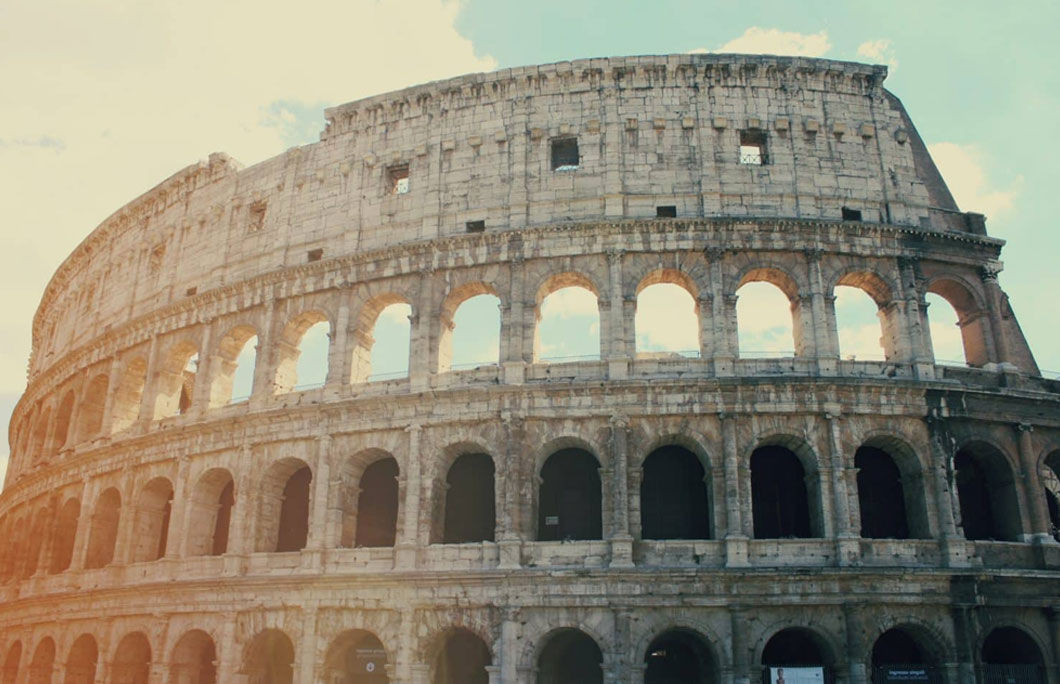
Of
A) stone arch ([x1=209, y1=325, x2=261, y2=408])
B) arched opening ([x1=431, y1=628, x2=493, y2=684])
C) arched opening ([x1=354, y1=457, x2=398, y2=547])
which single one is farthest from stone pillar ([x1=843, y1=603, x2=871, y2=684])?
stone arch ([x1=209, y1=325, x2=261, y2=408])

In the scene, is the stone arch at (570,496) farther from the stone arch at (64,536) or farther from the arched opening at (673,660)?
the stone arch at (64,536)

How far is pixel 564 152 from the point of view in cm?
2325

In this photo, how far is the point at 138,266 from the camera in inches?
1163

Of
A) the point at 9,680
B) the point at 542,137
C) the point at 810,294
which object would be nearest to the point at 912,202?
the point at 810,294

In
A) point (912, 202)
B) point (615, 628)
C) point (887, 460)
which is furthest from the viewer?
point (912, 202)

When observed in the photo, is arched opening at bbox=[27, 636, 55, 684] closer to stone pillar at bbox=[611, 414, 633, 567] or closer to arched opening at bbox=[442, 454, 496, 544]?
arched opening at bbox=[442, 454, 496, 544]

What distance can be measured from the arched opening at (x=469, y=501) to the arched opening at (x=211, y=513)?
20.8ft

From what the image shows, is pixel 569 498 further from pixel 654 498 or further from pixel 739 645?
pixel 739 645

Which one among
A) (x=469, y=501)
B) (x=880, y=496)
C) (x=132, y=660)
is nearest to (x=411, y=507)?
(x=469, y=501)

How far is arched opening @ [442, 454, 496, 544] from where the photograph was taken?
21234mm

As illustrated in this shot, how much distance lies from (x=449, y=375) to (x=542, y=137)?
22.8ft

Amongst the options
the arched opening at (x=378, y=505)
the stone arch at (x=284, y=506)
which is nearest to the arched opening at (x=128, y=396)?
the stone arch at (x=284, y=506)

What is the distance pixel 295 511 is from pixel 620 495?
9368 mm

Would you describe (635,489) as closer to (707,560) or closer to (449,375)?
(707,560)
